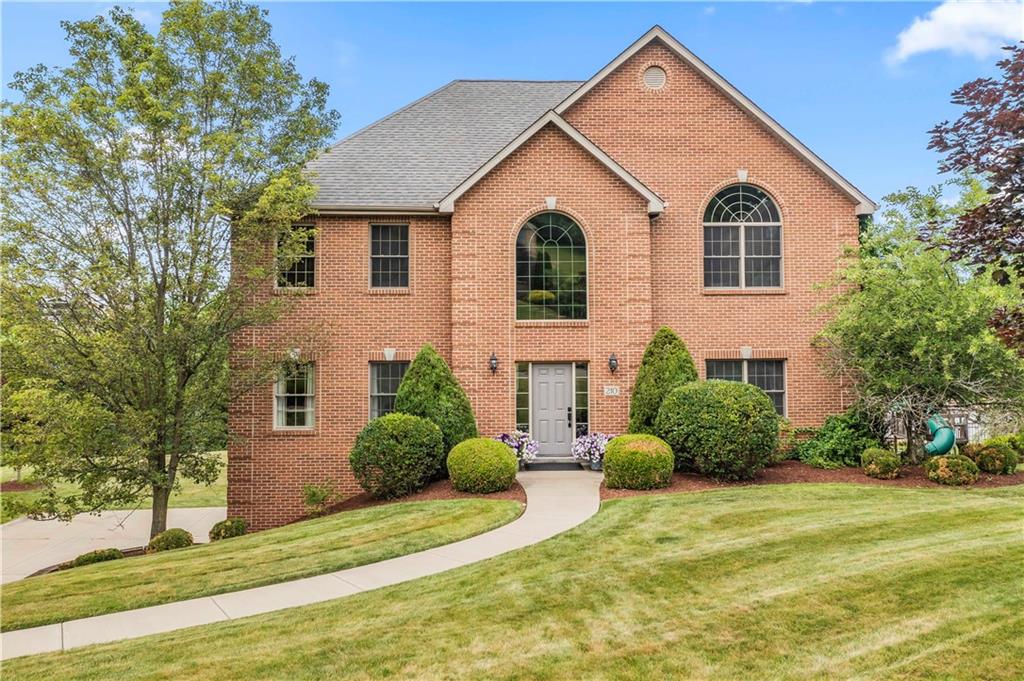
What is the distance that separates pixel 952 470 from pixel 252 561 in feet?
42.9

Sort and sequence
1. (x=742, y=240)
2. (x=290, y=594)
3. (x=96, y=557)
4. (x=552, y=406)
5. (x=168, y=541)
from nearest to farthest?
(x=290, y=594) < (x=96, y=557) < (x=168, y=541) < (x=552, y=406) < (x=742, y=240)

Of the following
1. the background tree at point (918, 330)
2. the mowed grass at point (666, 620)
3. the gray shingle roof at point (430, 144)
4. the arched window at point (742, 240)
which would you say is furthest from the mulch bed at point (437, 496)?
the background tree at point (918, 330)

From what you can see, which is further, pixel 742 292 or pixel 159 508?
pixel 742 292

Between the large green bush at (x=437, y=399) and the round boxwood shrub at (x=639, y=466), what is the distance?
3.25 meters

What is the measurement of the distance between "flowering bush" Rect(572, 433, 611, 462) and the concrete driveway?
8.45 metres

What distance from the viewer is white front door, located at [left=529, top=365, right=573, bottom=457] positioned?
52.6 ft

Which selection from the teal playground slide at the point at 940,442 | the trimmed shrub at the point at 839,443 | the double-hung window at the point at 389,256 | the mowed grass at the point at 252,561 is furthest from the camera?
the double-hung window at the point at 389,256

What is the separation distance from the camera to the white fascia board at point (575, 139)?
15.7 metres

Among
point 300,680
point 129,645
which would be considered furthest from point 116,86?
point 300,680

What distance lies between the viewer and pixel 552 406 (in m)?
Result: 16.1

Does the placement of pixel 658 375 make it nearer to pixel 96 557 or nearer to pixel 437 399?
pixel 437 399

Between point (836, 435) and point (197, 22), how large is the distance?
16.0 meters

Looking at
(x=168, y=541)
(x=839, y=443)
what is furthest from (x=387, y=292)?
(x=839, y=443)

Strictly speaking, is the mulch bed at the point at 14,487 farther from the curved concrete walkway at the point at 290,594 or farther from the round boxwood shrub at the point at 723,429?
the round boxwood shrub at the point at 723,429
